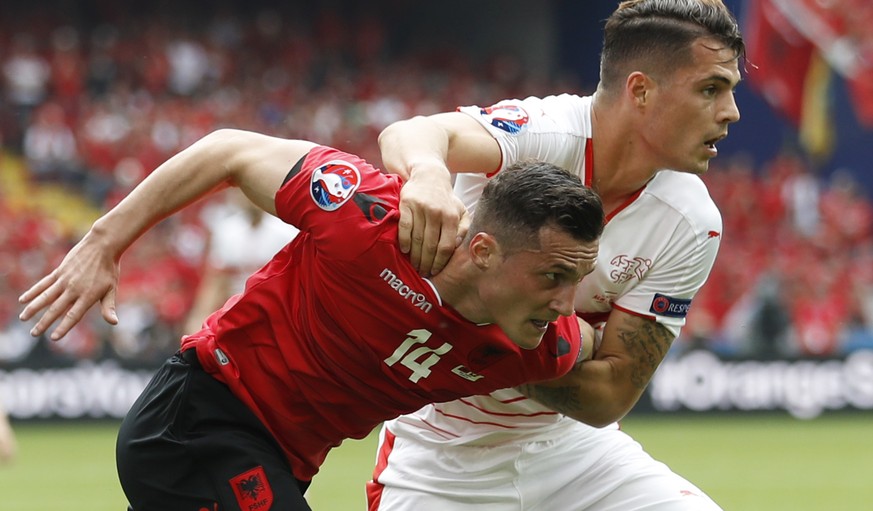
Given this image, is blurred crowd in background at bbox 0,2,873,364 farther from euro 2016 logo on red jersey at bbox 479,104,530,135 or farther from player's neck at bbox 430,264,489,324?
player's neck at bbox 430,264,489,324

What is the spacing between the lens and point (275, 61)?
78.7 feet

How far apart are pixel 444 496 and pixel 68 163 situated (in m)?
15.9

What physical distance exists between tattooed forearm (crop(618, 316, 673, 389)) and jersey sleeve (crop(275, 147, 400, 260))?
3.57 ft

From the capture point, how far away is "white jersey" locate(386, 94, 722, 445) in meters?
4.57

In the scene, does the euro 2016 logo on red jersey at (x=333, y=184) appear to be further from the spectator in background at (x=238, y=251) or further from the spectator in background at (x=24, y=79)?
the spectator in background at (x=24, y=79)

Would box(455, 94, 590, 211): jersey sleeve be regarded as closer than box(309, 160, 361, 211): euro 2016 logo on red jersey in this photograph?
No

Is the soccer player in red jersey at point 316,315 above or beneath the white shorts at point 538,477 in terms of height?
above

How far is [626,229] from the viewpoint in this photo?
4.70 meters

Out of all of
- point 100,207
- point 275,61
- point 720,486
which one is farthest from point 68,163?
point 720,486

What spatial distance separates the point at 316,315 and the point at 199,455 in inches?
21.5

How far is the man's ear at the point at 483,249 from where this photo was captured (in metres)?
3.97

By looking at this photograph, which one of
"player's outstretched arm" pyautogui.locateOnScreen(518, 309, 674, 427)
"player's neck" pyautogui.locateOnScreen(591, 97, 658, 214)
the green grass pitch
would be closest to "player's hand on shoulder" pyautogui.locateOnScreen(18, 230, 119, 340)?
"player's outstretched arm" pyautogui.locateOnScreen(518, 309, 674, 427)

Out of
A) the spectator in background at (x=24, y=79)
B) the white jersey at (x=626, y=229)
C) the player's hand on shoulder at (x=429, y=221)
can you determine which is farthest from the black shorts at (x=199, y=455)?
the spectator in background at (x=24, y=79)

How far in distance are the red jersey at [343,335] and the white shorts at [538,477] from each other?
0.67m
